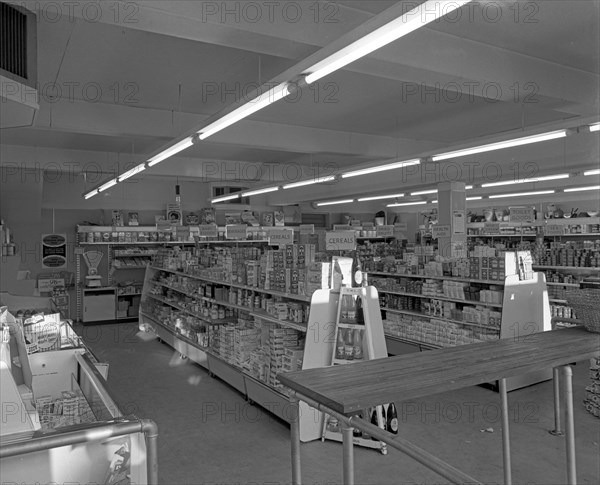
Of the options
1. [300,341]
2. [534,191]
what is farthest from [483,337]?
[534,191]

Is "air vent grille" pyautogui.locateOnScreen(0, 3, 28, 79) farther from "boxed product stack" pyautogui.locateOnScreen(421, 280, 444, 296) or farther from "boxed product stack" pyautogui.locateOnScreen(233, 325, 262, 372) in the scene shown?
"boxed product stack" pyautogui.locateOnScreen(421, 280, 444, 296)

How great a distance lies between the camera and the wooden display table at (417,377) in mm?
2104

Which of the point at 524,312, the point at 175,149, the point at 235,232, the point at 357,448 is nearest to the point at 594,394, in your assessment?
the point at 524,312

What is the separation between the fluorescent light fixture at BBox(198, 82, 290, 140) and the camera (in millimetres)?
4531

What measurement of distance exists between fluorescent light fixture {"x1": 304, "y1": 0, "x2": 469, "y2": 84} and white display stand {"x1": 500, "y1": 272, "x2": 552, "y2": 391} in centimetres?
432

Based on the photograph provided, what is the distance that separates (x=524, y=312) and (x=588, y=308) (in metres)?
Answer: 3.73

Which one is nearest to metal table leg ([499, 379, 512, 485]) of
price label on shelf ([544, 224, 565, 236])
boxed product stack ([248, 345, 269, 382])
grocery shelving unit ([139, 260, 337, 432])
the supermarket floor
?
the supermarket floor

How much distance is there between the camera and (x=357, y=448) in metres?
5.10

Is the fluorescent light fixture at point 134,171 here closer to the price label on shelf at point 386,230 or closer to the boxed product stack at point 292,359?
the boxed product stack at point 292,359

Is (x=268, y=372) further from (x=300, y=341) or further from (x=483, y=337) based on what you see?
(x=483, y=337)

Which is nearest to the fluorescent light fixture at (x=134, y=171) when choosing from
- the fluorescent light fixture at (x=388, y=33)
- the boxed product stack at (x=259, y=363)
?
the boxed product stack at (x=259, y=363)

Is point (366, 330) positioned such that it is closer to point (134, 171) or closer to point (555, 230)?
point (134, 171)

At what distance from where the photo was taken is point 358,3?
14.8 feet

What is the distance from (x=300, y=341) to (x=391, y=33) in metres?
3.97
